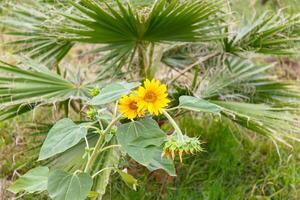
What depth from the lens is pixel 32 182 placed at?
206 centimetres

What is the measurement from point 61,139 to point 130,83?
0.93 ft

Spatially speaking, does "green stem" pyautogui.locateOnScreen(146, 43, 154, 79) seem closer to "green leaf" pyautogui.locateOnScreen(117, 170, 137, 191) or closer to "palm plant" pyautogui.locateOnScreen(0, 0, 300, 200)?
"palm plant" pyautogui.locateOnScreen(0, 0, 300, 200)

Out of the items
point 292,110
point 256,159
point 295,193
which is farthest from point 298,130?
point 256,159

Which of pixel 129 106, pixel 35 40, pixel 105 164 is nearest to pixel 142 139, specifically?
pixel 129 106

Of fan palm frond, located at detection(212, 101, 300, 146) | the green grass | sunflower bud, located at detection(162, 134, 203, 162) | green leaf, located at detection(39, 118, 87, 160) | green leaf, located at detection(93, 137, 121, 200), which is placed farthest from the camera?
the green grass

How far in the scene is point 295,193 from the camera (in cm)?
269

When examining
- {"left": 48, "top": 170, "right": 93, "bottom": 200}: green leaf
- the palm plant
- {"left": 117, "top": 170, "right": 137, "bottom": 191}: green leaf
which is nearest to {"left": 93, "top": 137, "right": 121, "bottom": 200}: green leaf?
the palm plant

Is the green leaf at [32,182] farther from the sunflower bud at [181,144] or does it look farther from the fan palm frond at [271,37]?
the fan palm frond at [271,37]

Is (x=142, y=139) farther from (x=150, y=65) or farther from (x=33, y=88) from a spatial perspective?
(x=150, y=65)

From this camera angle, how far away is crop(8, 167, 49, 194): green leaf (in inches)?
80.0

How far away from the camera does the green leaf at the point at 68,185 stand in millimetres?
1838

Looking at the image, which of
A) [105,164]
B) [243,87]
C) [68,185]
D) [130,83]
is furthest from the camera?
[243,87]

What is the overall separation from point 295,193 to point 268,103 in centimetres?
42

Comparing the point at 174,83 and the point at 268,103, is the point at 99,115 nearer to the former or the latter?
the point at 174,83
